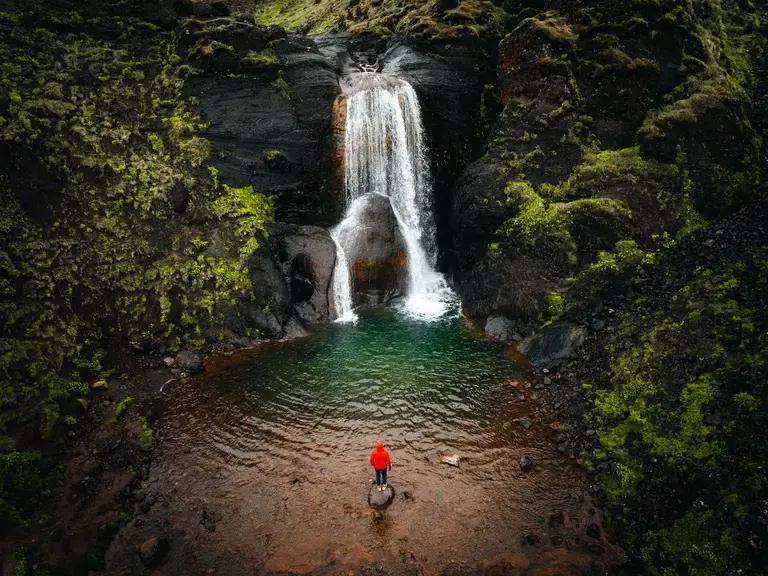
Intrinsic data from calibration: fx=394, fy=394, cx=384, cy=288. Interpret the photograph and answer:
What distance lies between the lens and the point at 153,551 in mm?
8820

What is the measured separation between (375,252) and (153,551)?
1596 centimetres

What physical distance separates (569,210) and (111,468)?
63.7 feet

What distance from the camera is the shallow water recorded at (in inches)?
366

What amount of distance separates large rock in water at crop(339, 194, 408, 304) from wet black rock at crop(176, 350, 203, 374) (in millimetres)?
8704

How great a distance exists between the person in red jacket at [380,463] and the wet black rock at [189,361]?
9281mm

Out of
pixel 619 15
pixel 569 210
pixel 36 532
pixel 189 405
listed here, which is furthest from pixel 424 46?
pixel 36 532

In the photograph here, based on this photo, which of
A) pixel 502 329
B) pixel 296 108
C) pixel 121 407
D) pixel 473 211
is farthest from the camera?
pixel 296 108

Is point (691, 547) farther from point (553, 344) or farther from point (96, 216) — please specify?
point (96, 216)

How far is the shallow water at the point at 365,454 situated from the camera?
9.30 meters

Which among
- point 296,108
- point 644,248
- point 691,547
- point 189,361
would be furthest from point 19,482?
point 644,248

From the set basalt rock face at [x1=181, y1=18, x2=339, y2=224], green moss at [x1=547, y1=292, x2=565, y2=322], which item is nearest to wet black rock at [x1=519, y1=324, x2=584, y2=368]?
green moss at [x1=547, y1=292, x2=565, y2=322]

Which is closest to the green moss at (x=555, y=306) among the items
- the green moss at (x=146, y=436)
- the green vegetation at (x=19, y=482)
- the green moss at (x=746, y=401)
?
the green moss at (x=746, y=401)

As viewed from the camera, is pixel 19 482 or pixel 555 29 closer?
pixel 19 482

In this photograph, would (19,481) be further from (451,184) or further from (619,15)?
(619,15)
